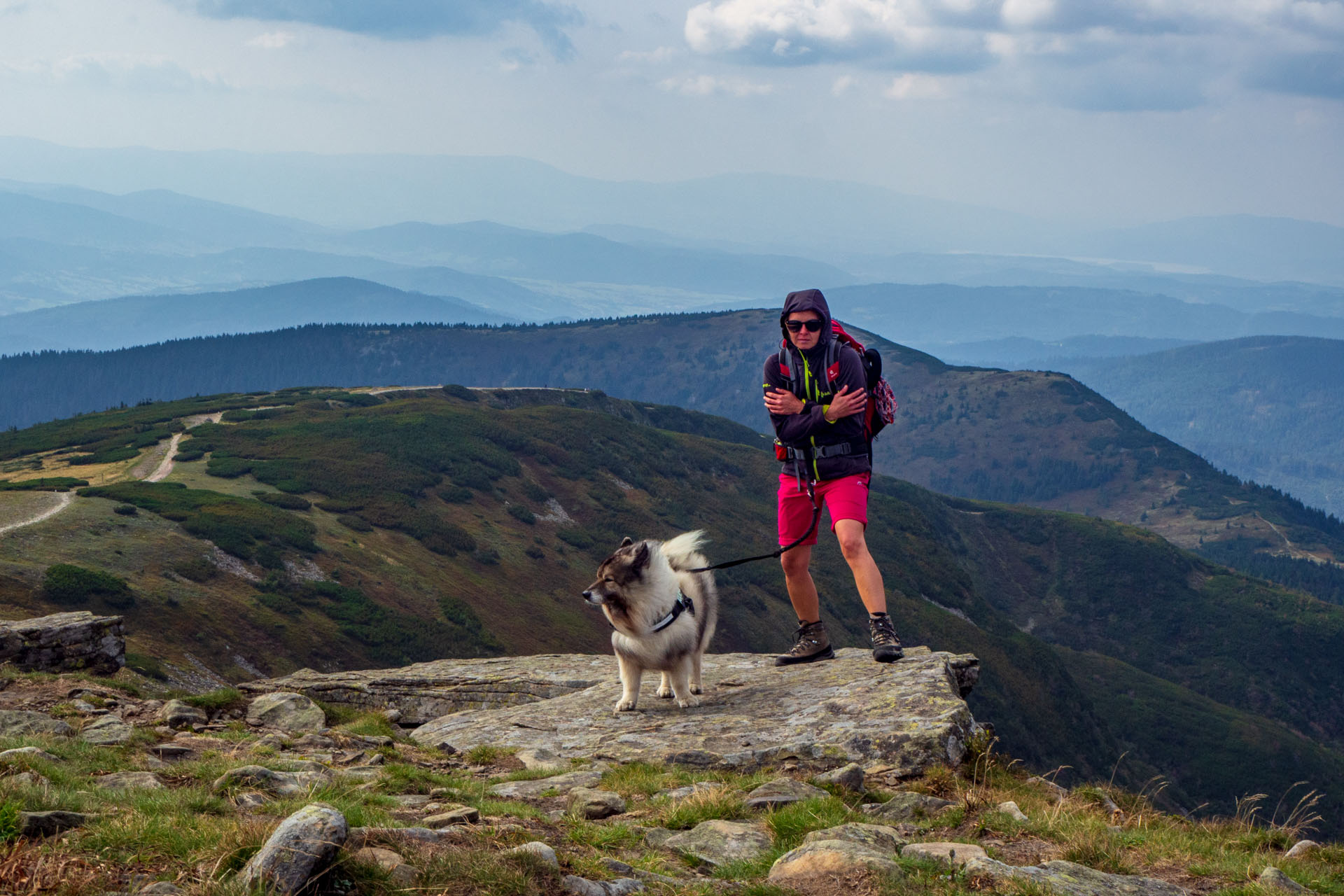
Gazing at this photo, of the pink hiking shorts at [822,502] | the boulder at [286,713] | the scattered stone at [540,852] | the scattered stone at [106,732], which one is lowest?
the boulder at [286,713]

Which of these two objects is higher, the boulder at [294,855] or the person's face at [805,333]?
the person's face at [805,333]

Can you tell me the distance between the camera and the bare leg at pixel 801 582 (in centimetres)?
1263

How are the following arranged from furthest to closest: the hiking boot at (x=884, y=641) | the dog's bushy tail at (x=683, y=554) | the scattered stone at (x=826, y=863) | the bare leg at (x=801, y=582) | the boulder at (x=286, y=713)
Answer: the boulder at (x=286, y=713)
the bare leg at (x=801, y=582)
the dog's bushy tail at (x=683, y=554)
the hiking boot at (x=884, y=641)
the scattered stone at (x=826, y=863)

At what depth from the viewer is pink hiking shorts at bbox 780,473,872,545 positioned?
11805 millimetres

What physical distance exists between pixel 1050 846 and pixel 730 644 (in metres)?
67.9

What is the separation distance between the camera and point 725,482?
131m

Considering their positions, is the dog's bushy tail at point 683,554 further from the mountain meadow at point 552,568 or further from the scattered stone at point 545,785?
the mountain meadow at point 552,568

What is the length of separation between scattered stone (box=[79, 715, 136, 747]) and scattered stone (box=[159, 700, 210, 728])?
0.80m

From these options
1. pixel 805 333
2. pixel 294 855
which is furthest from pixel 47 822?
pixel 805 333

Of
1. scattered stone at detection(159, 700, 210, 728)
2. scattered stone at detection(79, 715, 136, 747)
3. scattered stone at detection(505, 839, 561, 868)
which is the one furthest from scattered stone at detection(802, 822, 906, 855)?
scattered stone at detection(159, 700, 210, 728)

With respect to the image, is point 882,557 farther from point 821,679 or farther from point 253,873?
point 253,873

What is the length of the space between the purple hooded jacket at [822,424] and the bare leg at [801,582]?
3.80 ft

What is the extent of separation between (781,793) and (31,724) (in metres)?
7.95

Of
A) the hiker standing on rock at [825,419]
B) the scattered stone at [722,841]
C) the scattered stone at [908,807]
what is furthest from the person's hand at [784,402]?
the scattered stone at [722,841]
